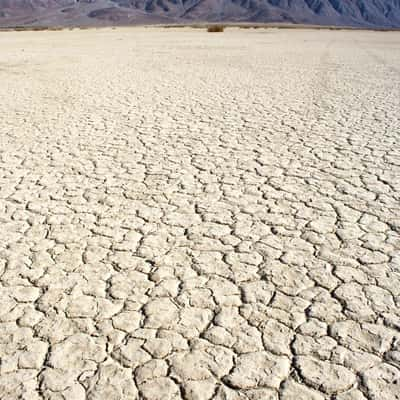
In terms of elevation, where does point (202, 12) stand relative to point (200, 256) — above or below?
below

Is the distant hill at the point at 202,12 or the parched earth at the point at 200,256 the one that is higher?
the parched earth at the point at 200,256

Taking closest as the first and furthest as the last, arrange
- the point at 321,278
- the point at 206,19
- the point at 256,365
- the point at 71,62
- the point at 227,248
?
the point at 256,365 → the point at 321,278 → the point at 227,248 → the point at 71,62 → the point at 206,19

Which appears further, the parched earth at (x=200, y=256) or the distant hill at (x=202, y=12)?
the distant hill at (x=202, y=12)

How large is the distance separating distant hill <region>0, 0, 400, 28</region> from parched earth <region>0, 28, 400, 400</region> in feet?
434

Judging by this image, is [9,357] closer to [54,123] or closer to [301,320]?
[301,320]

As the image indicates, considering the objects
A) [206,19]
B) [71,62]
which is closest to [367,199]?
[71,62]

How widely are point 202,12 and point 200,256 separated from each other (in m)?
162

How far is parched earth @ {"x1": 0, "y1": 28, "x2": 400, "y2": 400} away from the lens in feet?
6.34

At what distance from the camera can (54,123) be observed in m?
5.94

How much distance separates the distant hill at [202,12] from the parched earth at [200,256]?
13239 cm

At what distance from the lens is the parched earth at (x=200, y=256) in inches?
76.0

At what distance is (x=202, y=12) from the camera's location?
152875 millimetres

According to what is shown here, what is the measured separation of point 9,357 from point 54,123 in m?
4.39

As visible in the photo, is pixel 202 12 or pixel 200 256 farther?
pixel 202 12
